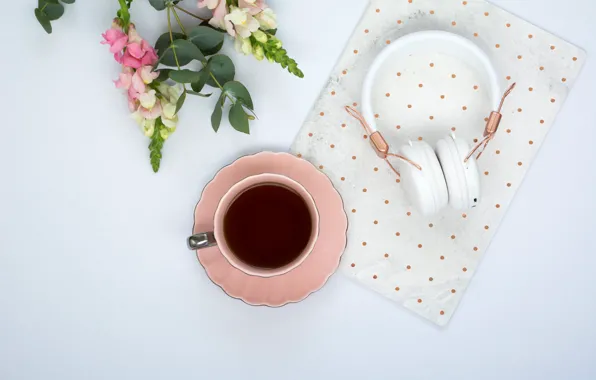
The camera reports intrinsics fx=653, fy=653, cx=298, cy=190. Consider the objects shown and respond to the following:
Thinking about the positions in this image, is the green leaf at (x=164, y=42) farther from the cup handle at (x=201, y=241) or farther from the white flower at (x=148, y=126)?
the cup handle at (x=201, y=241)

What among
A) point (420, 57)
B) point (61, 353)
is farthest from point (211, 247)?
point (420, 57)

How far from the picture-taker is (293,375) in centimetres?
78

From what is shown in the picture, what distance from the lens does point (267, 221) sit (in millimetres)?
744

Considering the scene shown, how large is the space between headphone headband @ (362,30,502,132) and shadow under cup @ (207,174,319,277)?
12cm

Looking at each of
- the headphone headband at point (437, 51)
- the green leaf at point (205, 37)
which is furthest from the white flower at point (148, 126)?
the headphone headband at point (437, 51)

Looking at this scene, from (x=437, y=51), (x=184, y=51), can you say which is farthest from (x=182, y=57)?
(x=437, y=51)

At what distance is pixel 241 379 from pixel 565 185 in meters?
0.45

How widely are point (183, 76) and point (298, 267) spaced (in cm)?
25

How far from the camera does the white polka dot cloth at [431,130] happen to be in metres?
0.77

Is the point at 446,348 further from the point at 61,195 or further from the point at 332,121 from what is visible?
the point at 61,195

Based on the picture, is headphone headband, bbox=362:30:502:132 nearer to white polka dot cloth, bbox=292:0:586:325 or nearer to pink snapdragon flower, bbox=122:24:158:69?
white polka dot cloth, bbox=292:0:586:325

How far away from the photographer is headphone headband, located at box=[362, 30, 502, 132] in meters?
0.73

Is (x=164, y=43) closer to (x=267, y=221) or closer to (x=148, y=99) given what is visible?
(x=148, y=99)

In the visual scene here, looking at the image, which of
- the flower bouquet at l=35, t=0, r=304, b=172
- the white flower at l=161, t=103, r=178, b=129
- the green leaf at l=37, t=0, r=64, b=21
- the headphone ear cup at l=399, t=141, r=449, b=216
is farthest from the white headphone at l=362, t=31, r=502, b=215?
the green leaf at l=37, t=0, r=64, b=21
